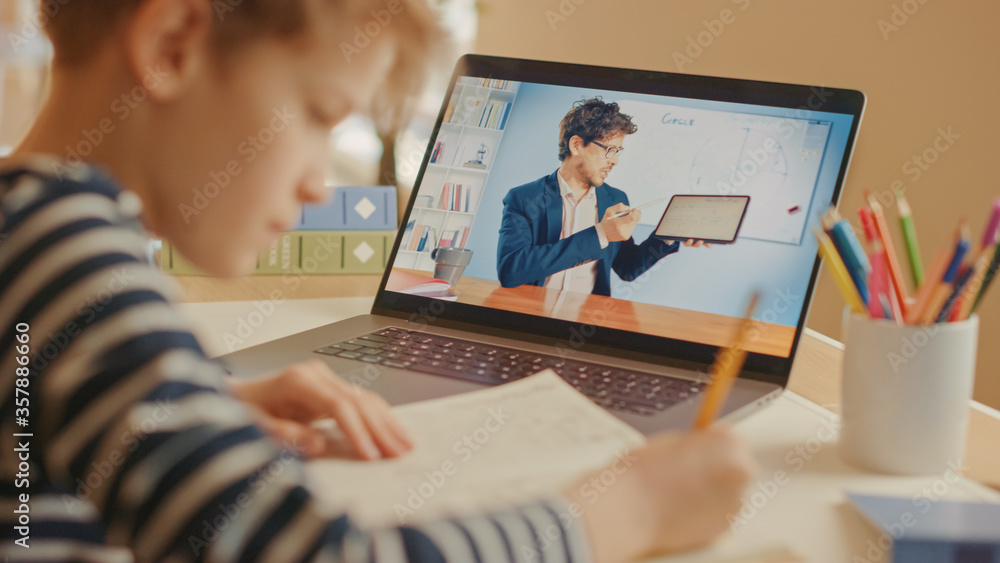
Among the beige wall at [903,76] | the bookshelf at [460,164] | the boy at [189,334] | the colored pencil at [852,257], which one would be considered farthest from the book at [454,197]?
the beige wall at [903,76]

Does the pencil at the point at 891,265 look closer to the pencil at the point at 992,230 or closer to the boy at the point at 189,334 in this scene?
the pencil at the point at 992,230

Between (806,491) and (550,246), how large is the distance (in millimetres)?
375

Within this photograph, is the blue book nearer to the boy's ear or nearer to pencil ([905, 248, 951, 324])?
pencil ([905, 248, 951, 324])

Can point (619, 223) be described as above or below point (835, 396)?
above

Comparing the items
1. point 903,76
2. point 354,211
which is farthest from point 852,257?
point 903,76

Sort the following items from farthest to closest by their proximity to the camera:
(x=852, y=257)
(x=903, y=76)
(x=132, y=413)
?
(x=903, y=76), (x=852, y=257), (x=132, y=413)

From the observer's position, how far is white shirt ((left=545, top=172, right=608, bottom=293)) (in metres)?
0.78

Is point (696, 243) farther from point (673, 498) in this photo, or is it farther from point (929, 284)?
point (673, 498)

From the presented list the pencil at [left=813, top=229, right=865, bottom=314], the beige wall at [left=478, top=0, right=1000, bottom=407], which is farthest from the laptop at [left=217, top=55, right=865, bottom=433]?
the beige wall at [left=478, top=0, right=1000, bottom=407]

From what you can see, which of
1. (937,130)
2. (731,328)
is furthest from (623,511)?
(937,130)

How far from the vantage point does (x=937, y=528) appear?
1.31 ft

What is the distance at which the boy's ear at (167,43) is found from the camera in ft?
1.33

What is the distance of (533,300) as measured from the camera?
784mm

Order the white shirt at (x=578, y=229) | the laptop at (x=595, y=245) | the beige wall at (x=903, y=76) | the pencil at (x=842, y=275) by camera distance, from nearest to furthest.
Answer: the pencil at (x=842, y=275), the laptop at (x=595, y=245), the white shirt at (x=578, y=229), the beige wall at (x=903, y=76)
